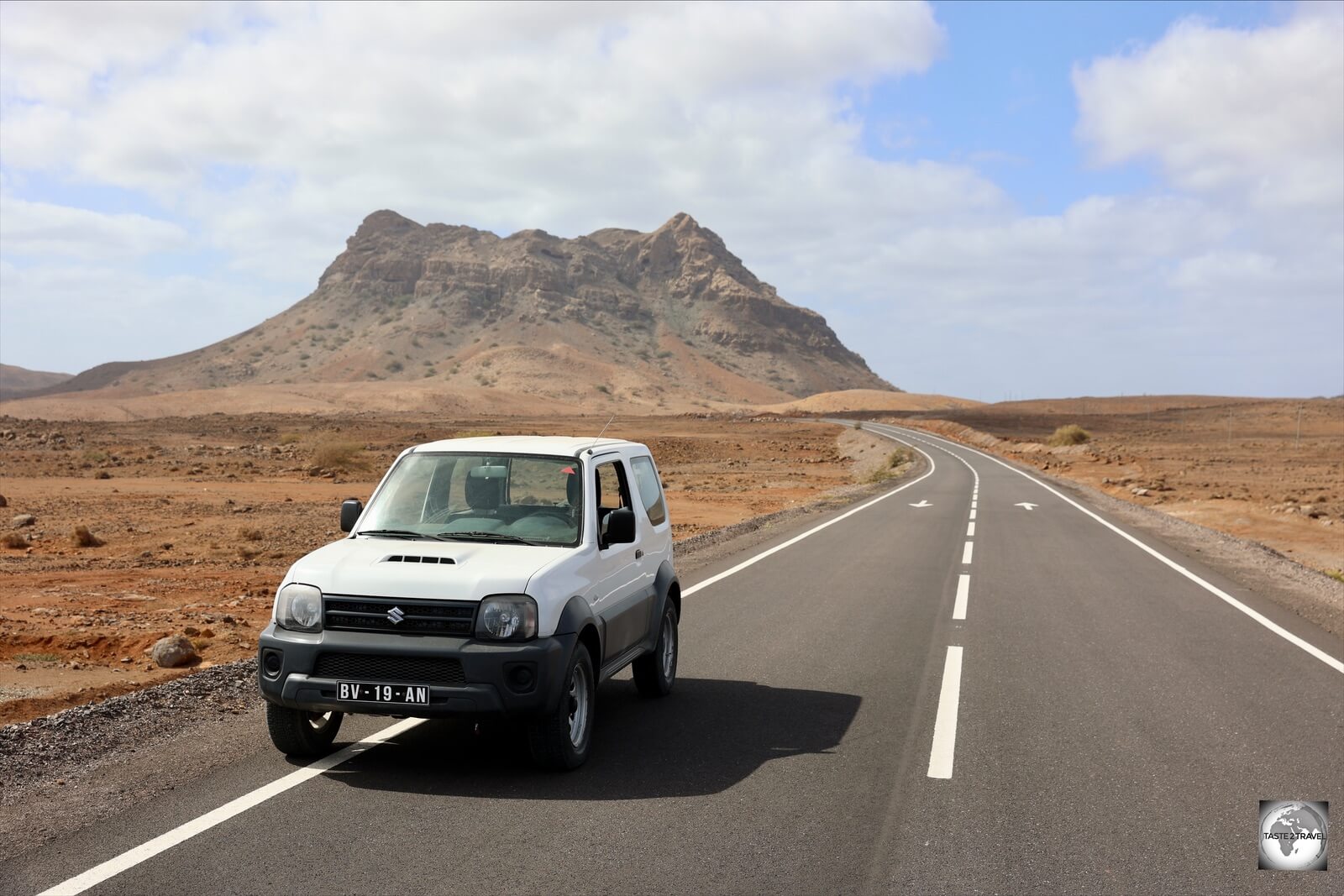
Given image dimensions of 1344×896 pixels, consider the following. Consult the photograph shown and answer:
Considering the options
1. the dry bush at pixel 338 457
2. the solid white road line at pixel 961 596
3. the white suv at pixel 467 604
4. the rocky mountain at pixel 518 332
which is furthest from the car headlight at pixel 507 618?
the rocky mountain at pixel 518 332

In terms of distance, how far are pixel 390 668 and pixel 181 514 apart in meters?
21.5

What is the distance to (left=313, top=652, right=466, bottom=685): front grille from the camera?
5.77 m

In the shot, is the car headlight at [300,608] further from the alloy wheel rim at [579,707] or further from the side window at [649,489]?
the side window at [649,489]

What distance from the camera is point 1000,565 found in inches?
639

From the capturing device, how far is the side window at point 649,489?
8.18 meters

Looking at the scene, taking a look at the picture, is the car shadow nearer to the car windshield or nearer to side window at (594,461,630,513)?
the car windshield

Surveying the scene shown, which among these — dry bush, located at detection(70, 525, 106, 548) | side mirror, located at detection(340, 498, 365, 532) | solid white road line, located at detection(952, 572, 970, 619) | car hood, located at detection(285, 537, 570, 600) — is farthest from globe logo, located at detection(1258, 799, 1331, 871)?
dry bush, located at detection(70, 525, 106, 548)

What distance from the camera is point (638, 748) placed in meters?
6.76

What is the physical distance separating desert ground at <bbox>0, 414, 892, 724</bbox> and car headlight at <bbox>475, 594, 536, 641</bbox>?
14.1 feet

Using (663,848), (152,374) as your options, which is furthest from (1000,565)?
(152,374)

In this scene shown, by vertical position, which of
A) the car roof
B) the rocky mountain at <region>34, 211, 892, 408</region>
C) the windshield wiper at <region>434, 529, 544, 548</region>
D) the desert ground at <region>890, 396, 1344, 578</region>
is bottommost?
the desert ground at <region>890, 396, 1344, 578</region>

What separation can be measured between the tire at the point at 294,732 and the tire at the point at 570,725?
1.30 metres

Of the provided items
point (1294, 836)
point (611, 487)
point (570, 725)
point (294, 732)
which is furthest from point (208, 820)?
point (1294, 836)

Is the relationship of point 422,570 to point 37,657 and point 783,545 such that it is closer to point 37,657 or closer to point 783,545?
point 37,657
